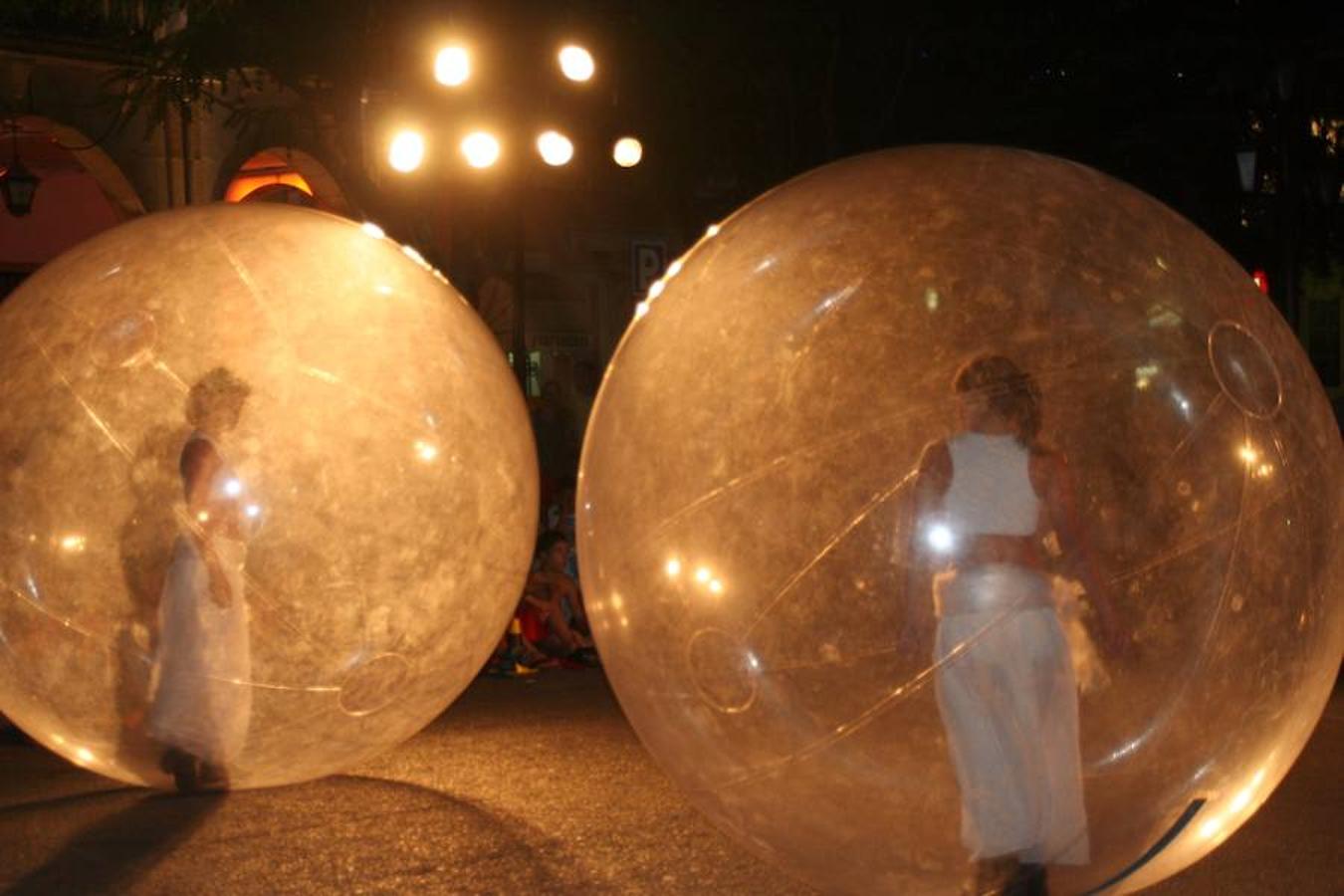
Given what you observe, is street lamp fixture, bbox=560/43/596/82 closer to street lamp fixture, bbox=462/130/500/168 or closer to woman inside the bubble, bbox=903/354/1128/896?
street lamp fixture, bbox=462/130/500/168

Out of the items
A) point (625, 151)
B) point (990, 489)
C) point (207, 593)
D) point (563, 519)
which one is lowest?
point (563, 519)

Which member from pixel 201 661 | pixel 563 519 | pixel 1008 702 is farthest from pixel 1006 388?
pixel 563 519

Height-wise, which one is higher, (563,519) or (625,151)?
(625,151)

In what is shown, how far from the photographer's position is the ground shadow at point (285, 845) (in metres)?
6.18

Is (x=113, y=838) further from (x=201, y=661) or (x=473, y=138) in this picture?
(x=473, y=138)

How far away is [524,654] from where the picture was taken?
11.6 meters

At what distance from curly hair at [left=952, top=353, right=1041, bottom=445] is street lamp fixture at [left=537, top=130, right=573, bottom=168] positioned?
746 cm

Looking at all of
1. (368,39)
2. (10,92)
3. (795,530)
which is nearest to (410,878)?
(795,530)

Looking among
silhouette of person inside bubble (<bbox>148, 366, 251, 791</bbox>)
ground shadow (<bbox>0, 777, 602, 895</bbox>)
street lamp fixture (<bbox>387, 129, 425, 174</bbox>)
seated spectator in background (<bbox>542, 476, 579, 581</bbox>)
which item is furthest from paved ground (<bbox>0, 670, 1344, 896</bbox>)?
street lamp fixture (<bbox>387, 129, 425, 174</bbox>)

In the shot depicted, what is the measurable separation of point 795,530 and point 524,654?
23.3 feet

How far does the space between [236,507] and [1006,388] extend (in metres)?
2.90

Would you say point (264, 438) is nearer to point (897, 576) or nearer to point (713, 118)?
point (897, 576)

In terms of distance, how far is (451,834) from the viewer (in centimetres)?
685

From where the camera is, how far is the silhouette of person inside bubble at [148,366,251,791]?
21.4 feet
